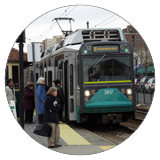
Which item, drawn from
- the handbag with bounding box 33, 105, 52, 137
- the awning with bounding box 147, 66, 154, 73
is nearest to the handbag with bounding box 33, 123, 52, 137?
the handbag with bounding box 33, 105, 52, 137

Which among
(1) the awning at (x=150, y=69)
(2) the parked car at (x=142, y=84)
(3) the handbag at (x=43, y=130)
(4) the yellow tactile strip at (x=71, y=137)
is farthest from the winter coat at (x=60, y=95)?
(1) the awning at (x=150, y=69)

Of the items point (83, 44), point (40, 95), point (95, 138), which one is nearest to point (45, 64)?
point (40, 95)

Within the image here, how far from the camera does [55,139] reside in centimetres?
675

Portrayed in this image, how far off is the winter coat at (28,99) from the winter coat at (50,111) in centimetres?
41

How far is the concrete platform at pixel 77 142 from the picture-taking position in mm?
6570

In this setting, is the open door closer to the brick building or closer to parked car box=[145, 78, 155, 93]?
the brick building

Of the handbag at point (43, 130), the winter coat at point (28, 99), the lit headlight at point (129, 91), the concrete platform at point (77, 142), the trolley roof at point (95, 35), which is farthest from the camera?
the lit headlight at point (129, 91)

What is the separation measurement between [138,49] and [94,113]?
1884mm

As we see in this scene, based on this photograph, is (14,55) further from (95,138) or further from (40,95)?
(95,138)

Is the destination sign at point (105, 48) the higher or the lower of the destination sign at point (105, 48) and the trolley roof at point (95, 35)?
the lower

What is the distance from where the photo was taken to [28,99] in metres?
7.72

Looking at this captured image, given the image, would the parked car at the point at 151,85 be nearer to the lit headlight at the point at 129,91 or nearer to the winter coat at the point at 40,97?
the lit headlight at the point at 129,91

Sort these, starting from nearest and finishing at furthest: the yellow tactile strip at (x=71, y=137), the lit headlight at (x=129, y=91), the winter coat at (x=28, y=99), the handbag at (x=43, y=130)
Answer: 1. the yellow tactile strip at (x=71, y=137)
2. the handbag at (x=43, y=130)
3. the winter coat at (x=28, y=99)
4. the lit headlight at (x=129, y=91)

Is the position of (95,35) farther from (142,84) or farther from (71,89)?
(142,84)
